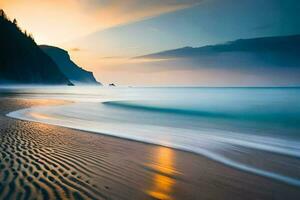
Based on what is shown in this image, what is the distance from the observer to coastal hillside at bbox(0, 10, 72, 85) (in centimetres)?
15175

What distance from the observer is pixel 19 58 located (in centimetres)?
15862

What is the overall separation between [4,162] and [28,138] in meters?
3.86

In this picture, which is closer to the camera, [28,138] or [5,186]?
[5,186]

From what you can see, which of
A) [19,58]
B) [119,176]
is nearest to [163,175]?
[119,176]

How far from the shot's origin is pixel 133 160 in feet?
25.5

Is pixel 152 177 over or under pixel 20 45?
under

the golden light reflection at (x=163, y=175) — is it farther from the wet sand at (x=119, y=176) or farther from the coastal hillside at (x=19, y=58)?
the coastal hillside at (x=19, y=58)

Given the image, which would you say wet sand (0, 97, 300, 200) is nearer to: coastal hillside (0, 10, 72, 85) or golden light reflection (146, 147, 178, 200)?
golden light reflection (146, 147, 178, 200)

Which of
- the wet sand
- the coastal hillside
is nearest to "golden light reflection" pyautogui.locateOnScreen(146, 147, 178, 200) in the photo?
the wet sand

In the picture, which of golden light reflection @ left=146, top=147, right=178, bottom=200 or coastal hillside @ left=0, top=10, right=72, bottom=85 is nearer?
golden light reflection @ left=146, top=147, right=178, bottom=200

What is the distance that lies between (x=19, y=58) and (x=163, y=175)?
6714 inches

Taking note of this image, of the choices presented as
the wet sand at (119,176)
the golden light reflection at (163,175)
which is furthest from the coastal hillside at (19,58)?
the golden light reflection at (163,175)

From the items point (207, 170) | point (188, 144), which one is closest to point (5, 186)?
point (207, 170)

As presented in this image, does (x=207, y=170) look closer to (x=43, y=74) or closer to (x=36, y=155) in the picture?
(x=36, y=155)
